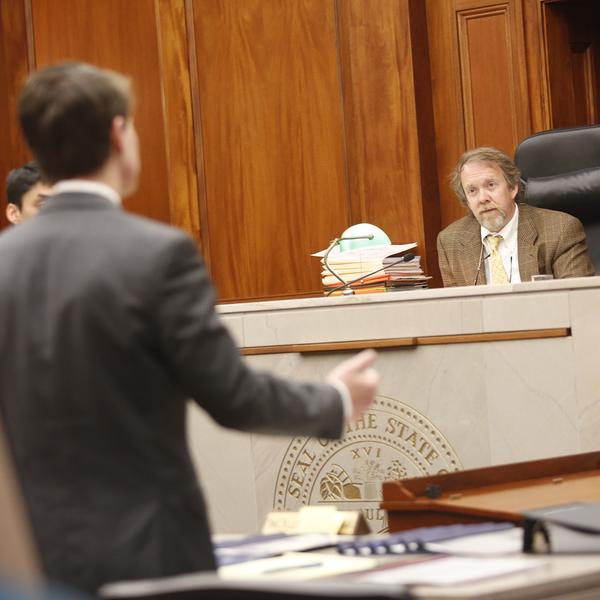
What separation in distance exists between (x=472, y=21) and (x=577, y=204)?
1.75m

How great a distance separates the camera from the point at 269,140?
21.8 feet

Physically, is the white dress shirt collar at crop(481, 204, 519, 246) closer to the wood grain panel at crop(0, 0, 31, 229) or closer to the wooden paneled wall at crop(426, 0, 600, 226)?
the wooden paneled wall at crop(426, 0, 600, 226)

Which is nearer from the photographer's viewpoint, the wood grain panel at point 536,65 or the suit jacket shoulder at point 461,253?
the suit jacket shoulder at point 461,253

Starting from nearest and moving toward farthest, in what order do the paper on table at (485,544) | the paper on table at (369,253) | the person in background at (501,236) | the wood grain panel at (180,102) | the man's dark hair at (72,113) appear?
the man's dark hair at (72,113), the paper on table at (485,544), the paper on table at (369,253), the person in background at (501,236), the wood grain panel at (180,102)

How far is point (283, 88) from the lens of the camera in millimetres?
6590

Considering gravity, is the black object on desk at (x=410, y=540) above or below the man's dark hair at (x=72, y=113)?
below

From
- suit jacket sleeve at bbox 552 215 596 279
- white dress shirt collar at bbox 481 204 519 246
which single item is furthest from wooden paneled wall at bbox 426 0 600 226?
suit jacket sleeve at bbox 552 215 596 279

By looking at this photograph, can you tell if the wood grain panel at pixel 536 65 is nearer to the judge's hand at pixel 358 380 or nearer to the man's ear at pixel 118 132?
the judge's hand at pixel 358 380

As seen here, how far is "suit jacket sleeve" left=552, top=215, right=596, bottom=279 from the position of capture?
4.75 m

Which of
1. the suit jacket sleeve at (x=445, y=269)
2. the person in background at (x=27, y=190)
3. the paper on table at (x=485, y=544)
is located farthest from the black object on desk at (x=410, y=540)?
the suit jacket sleeve at (x=445, y=269)

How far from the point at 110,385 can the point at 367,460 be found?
2.19 meters

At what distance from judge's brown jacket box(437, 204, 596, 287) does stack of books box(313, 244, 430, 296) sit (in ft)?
1.09

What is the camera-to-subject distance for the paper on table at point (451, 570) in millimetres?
1510

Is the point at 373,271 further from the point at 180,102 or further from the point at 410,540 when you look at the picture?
the point at 410,540
